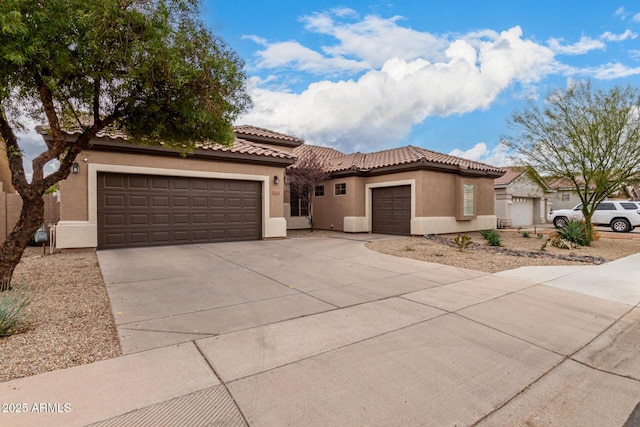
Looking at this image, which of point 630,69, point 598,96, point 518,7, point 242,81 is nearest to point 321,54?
point 518,7

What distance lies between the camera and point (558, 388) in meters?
3.06

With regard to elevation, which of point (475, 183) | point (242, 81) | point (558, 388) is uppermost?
point (242, 81)

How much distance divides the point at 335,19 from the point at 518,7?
6418 millimetres

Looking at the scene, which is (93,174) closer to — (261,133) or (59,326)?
(59,326)

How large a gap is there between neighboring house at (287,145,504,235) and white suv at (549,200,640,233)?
6.13m

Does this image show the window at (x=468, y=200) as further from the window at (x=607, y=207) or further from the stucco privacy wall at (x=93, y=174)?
the stucco privacy wall at (x=93, y=174)

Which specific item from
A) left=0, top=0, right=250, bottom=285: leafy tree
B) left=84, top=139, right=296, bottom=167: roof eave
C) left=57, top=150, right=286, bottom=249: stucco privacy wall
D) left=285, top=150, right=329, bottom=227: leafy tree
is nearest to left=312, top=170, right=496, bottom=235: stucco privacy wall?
left=285, top=150, right=329, bottom=227: leafy tree

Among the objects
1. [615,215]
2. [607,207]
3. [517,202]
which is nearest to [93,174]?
[615,215]

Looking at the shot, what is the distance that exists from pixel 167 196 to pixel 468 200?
14.0 m

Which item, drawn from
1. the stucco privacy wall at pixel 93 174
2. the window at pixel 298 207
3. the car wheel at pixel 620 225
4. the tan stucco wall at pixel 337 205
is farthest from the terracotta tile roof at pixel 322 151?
the car wheel at pixel 620 225

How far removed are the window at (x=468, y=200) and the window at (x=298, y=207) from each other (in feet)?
27.8

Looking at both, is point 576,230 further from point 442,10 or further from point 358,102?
point 358,102

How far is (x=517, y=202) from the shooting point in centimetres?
2584

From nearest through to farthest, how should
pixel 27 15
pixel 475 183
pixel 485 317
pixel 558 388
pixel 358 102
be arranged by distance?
pixel 558 388, pixel 27 15, pixel 485 317, pixel 475 183, pixel 358 102
